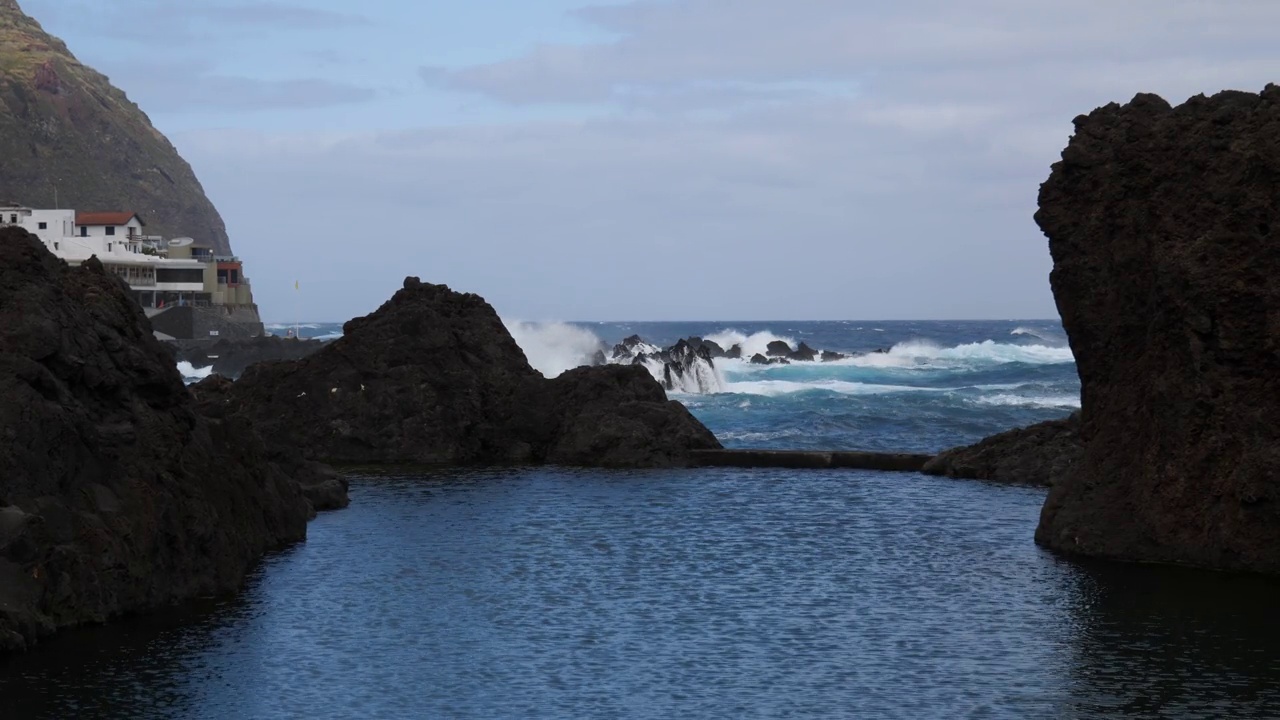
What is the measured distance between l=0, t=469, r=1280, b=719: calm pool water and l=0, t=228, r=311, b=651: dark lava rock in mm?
674

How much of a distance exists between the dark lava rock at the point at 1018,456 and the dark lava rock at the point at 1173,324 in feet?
36.6

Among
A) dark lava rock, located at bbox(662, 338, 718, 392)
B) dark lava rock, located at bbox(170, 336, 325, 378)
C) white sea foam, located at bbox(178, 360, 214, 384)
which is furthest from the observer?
dark lava rock, located at bbox(170, 336, 325, 378)

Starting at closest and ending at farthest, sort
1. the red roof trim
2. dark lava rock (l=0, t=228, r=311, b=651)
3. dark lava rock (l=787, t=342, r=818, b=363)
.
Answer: dark lava rock (l=0, t=228, r=311, b=651) → dark lava rock (l=787, t=342, r=818, b=363) → the red roof trim

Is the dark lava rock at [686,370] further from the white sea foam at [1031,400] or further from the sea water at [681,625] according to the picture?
the sea water at [681,625]

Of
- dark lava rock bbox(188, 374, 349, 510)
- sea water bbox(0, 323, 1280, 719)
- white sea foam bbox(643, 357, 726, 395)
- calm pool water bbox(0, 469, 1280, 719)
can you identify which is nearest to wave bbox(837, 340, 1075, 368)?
white sea foam bbox(643, 357, 726, 395)

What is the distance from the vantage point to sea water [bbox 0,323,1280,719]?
16828 millimetres

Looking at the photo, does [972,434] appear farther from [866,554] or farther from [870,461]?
[866,554]

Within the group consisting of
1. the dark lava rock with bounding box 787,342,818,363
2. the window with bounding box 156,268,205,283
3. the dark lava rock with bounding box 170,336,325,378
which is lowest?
the dark lava rock with bounding box 170,336,325,378

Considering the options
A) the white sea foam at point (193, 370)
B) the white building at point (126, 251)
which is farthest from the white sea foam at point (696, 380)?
the white building at point (126, 251)

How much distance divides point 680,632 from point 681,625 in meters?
0.50

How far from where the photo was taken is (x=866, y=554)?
1091 inches

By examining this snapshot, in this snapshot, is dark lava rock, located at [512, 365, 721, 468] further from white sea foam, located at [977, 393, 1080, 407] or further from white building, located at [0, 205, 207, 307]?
white building, located at [0, 205, 207, 307]

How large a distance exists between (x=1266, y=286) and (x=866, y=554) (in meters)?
8.94

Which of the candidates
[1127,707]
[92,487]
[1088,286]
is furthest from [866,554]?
[92,487]
